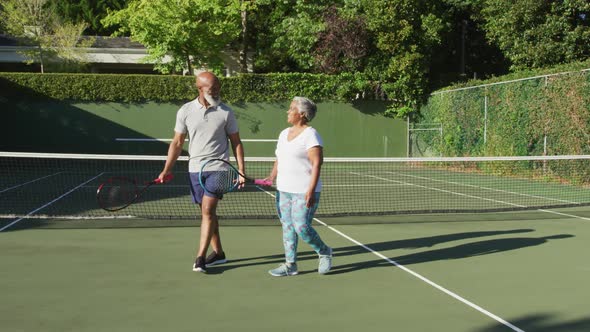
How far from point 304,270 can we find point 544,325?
88.1 inches

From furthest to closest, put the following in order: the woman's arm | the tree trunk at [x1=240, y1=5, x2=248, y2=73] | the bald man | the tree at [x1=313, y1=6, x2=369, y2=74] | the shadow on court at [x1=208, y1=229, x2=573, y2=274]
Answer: the tree trunk at [x1=240, y1=5, x2=248, y2=73] < the tree at [x1=313, y1=6, x2=369, y2=74] < the shadow on court at [x1=208, y1=229, x2=573, y2=274] < the bald man < the woman's arm

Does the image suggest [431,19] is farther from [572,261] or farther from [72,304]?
[72,304]

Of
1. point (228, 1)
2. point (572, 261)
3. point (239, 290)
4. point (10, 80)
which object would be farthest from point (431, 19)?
point (239, 290)

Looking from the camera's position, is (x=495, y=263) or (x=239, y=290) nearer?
(x=239, y=290)

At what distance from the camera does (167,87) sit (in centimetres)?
2297

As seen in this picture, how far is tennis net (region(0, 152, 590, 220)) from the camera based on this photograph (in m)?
9.36

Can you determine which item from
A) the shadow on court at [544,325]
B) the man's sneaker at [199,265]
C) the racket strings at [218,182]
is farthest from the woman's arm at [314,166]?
the shadow on court at [544,325]

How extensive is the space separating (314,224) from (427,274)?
9.90ft

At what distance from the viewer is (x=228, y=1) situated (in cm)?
2584

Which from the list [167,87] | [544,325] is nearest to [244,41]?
[167,87]

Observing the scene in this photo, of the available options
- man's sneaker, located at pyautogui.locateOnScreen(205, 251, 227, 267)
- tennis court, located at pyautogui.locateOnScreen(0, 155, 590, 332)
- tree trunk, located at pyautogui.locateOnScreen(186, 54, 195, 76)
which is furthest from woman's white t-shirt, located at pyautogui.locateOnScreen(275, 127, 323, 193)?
tree trunk, located at pyautogui.locateOnScreen(186, 54, 195, 76)

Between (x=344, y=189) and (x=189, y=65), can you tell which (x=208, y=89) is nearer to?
(x=344, y=189)

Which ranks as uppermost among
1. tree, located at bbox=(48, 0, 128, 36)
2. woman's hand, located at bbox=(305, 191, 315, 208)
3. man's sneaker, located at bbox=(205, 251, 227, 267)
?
tree, located at bbox=(48, 0, 128, 36)

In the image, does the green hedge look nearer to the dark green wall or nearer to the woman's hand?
the dark green wall
